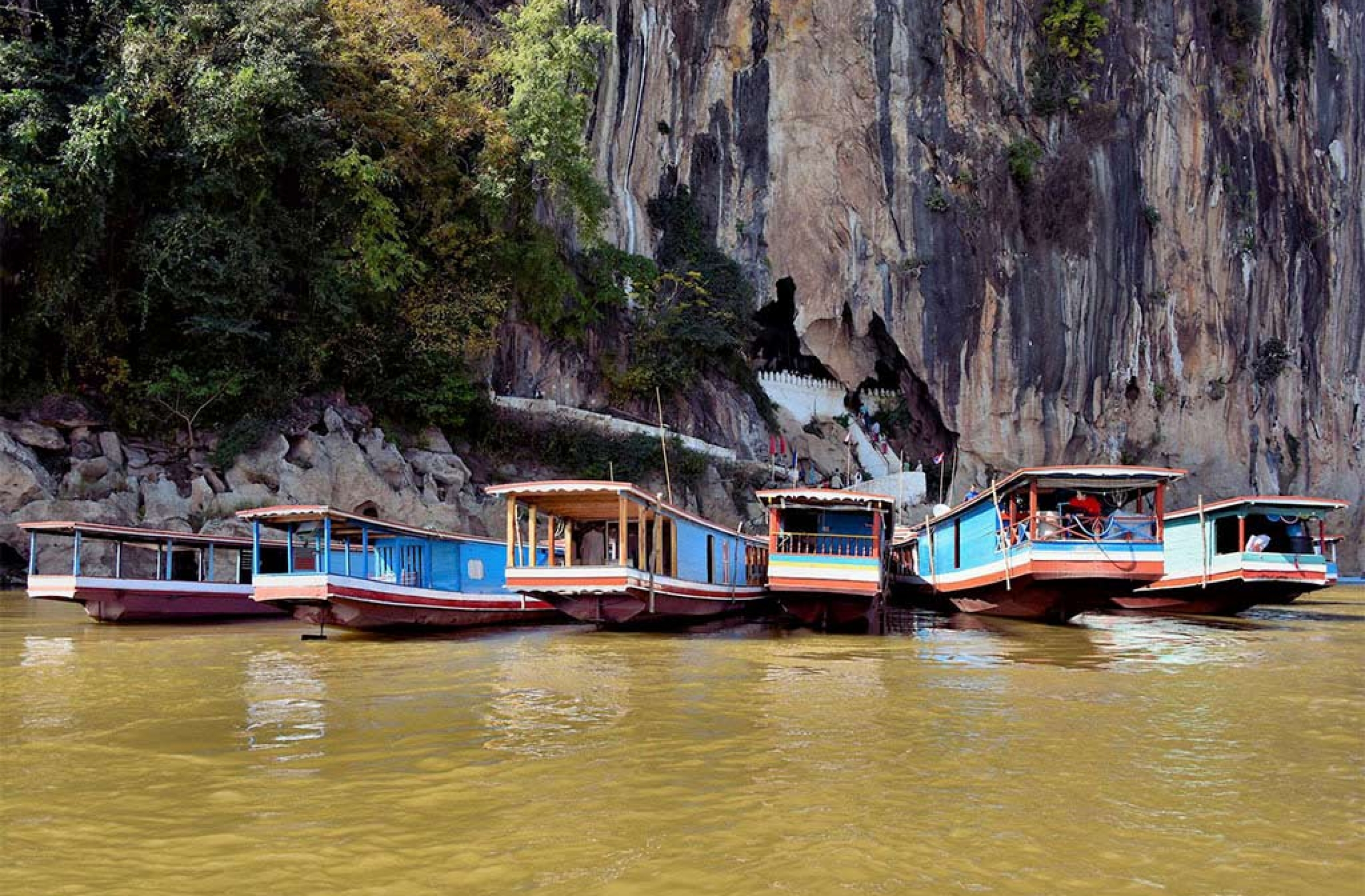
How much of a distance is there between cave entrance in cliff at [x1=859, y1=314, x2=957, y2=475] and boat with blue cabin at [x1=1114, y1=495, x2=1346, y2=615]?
687 inches

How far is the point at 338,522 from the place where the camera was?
1304cm

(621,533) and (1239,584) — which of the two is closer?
(621,533)

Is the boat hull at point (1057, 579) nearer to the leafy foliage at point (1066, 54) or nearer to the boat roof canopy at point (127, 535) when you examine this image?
the boat roof canopy at point (127, 535)

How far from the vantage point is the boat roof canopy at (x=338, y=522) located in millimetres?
12359

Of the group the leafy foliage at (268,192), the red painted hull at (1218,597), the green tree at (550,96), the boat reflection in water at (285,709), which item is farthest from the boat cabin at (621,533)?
the green tree at (550,96)

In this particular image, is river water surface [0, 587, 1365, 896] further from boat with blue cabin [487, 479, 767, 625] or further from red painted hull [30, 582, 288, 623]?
red painted hull [30, 582, 288, 623]

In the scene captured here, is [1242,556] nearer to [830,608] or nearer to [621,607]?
[830,608]

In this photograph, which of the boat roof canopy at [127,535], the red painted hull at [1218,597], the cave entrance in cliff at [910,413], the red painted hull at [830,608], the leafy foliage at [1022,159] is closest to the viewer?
the red painted hull at [830,608]

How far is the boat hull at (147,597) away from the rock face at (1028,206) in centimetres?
1706

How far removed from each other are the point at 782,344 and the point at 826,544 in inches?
890

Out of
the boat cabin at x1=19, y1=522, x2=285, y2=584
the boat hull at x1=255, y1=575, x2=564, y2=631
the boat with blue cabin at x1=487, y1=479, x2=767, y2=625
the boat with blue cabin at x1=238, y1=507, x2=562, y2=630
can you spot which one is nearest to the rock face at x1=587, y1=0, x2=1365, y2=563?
the boat cabin at x1=19, y1=522, x2=285, y2=584

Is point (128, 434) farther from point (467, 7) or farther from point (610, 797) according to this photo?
point (610, 797)

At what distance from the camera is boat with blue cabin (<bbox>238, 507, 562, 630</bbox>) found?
12.3 m

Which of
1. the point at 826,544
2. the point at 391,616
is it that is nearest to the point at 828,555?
the point at 826,544
